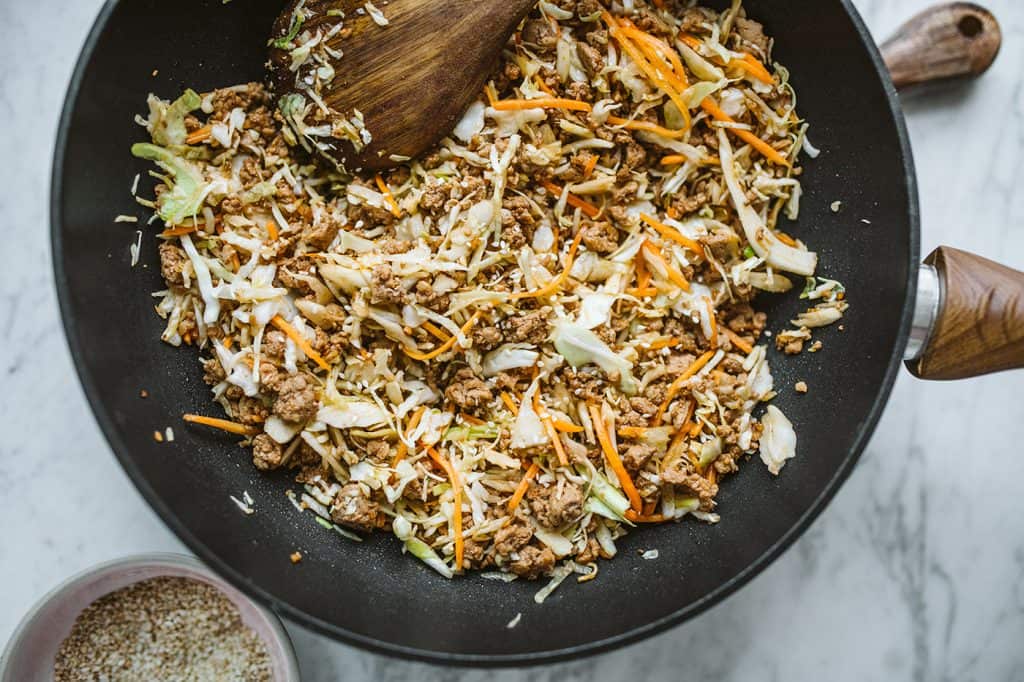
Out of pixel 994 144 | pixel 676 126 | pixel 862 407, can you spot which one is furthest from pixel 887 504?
pixel 676 126

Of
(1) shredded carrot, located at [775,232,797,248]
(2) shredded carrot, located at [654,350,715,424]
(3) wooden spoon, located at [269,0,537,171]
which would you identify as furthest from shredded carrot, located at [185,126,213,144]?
(1) shredded carrot, located at [775,232,797,248]

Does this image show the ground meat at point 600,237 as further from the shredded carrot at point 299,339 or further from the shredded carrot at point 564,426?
the shredded carrot at point 299,339

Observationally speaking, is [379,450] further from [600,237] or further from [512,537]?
[600,237]

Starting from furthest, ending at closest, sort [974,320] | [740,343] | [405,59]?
[740,343] → [405,59] → [974,320]

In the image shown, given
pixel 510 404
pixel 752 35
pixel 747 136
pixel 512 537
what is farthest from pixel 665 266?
pixel 512 537

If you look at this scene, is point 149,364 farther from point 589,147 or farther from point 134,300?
point 589,147

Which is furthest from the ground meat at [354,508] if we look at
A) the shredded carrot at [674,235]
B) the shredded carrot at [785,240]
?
the shredded carrot at [785,240]
